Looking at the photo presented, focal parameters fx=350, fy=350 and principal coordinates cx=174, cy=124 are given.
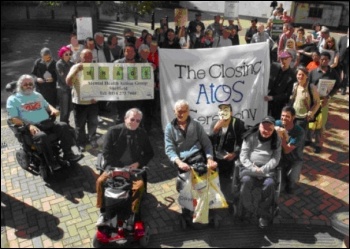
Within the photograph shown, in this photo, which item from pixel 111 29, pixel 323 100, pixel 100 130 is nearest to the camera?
pixel 323 100

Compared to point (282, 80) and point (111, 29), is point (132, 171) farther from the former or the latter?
point (111, 29)

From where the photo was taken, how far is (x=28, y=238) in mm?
4809

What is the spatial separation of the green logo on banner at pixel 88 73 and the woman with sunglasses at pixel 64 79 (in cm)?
54

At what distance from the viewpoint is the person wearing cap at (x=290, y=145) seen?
5.40m

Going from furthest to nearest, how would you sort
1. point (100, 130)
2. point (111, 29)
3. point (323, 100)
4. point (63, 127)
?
point (111, 29) → point (100, 130) → point (323, 100) → point (63, 127)

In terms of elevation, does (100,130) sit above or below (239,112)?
below

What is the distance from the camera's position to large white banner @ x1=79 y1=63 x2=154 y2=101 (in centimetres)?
666

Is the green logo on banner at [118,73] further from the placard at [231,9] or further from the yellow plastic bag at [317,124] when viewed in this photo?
the placard at [231,9]

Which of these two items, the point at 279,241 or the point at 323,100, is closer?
the point at 279,241

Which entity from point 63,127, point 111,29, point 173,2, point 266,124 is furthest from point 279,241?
point 173,2

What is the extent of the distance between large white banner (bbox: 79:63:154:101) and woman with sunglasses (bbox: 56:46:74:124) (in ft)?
1.79

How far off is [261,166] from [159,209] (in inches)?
67.6

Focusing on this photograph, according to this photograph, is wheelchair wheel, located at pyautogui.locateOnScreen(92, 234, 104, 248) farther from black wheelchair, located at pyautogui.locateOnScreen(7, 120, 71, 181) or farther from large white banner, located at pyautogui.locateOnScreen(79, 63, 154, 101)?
large white banner, located at pyautogui.locateOnScreen(79, 63, 154, 101)

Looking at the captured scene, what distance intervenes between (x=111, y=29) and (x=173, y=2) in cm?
1245
